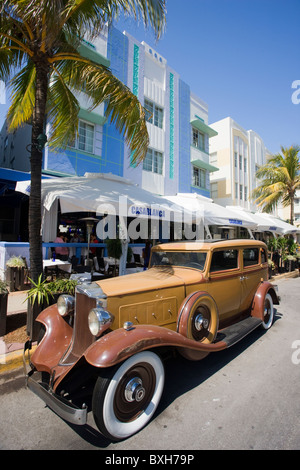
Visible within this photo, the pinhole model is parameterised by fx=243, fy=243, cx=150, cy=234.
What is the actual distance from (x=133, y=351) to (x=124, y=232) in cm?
519

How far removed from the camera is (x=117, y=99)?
15.8 feet

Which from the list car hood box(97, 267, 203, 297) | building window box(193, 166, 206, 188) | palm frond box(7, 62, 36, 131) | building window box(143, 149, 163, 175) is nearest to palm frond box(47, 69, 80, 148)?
palm frond box(7, 62, 36, 131)

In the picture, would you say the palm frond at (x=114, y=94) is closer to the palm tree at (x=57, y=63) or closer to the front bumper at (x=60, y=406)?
the palm tree at (x=57, y=63)

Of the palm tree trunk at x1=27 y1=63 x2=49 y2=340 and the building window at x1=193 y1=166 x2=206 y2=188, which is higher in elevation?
the building window at x1=193 y1=166 x2=206 y2=188

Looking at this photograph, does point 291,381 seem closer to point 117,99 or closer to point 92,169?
point 117,99

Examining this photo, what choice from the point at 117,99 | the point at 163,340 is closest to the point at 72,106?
the point at 117,99

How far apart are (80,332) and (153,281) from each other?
3.53 feet

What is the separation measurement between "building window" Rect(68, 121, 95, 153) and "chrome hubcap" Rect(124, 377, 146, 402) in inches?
455

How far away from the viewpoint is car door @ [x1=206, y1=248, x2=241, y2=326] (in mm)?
3690

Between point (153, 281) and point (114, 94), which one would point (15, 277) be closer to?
point (153, 281)

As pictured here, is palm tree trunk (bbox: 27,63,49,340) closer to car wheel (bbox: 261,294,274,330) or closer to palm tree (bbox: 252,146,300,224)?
car wheel (bbox: 261,294,274,330)

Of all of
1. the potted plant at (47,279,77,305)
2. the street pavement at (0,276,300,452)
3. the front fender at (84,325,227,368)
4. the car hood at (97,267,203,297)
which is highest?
the car hood at (97,267,203,297)

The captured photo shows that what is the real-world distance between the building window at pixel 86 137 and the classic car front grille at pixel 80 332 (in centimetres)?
1073

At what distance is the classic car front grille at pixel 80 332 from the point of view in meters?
2.60
